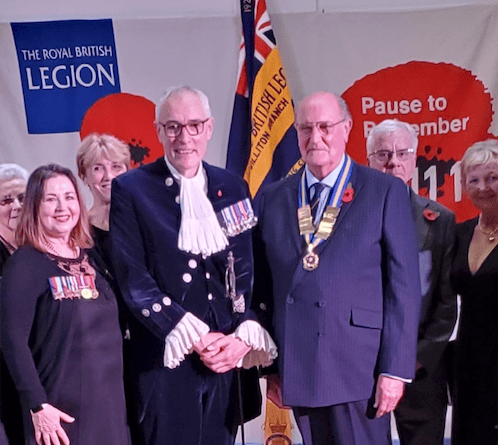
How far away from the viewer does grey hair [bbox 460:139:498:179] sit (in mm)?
3229

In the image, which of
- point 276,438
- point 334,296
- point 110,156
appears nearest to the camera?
point 334,296

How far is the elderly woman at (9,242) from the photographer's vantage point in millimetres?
2926

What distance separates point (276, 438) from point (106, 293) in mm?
2193


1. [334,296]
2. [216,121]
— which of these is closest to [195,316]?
[334,296]

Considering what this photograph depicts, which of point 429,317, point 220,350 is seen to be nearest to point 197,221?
point 220,350

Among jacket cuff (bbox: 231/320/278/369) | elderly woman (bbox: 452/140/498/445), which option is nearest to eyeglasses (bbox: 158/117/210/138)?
jacket cuff (bbox: 231/320/278/369)

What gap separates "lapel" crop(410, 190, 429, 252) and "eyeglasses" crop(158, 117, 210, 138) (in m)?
1.00

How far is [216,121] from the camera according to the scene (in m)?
5.16

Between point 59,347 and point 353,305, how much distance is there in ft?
3.38

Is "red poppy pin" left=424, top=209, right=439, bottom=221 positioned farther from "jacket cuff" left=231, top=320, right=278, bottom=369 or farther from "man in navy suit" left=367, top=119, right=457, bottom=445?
"jacket cuff" left=231, top=320, right=278, bottom=369

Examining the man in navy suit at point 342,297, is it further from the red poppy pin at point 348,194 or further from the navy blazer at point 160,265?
the navy blazer at point 160,265

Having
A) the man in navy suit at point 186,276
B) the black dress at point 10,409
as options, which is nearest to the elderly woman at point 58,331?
the man in navy suit at point 186,276

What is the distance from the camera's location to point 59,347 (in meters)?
2.71

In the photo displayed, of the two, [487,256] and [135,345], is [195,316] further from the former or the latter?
[487,256]
